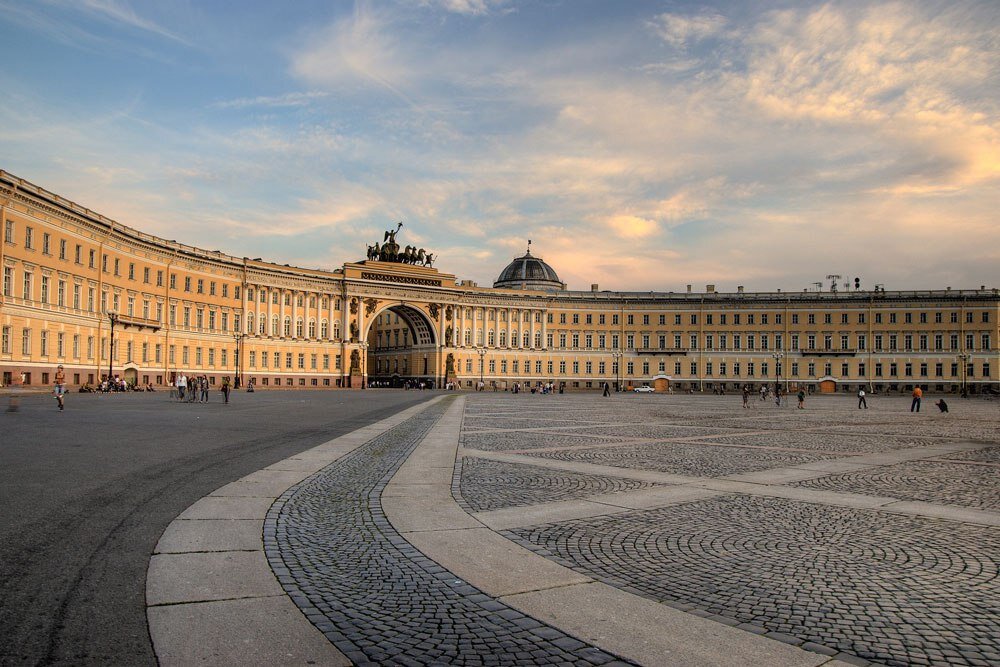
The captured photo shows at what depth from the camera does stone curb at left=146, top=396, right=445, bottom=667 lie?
189 inches

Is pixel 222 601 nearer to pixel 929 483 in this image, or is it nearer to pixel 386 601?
pixel 386 601

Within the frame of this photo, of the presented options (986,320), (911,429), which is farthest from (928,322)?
(911,429)

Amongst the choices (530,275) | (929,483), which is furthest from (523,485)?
(530,275)

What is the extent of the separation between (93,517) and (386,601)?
479 cm

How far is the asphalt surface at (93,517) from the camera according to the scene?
5047mm

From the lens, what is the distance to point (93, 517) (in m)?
8.76

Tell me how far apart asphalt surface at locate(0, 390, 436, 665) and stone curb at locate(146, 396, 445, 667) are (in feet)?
0.53

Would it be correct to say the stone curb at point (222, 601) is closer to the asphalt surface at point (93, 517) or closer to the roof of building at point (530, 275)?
the asphalt surface at point (93, 517)

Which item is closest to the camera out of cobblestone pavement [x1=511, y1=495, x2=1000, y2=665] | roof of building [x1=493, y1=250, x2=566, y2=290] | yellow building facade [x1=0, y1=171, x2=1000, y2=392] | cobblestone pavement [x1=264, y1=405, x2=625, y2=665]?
cobblestone pavement [x1=264, y1=405, x2=625, y2=665]

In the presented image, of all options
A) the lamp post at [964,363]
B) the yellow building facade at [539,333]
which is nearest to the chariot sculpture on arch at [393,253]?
the yellow building facade at [539,333]

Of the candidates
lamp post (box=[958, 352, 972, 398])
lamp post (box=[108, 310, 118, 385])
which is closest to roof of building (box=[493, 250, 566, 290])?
lamp post (box=[958, 352, 972, 398])

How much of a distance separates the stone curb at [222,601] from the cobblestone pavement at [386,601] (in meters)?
0.17

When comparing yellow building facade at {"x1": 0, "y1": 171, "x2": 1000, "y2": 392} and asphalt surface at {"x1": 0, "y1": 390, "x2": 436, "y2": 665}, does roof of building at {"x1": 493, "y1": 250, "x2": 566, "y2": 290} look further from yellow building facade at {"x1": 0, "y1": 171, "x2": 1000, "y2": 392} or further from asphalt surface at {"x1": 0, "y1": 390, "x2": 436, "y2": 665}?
asphalt surface at {"x1": 0, "y1": 390, "x2": 436, "y2": 665}

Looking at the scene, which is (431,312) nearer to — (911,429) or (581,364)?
(581,364)
